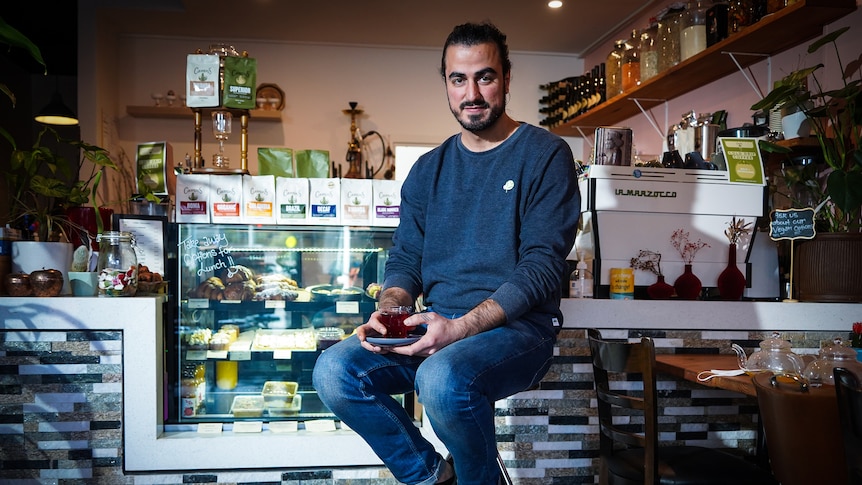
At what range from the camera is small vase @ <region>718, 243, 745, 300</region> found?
2.49 metres

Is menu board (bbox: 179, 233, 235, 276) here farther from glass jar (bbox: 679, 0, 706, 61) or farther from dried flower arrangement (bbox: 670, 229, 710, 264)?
glass jar (bbox: 679, 0, 706, 61)

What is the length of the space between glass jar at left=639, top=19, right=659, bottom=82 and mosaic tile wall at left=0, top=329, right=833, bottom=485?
244 cm

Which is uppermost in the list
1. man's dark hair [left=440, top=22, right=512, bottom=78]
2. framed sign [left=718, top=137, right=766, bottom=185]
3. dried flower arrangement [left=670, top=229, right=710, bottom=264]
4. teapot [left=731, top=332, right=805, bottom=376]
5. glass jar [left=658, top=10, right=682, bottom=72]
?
glass jar [left=658, top=10, right=682, bottom=72]

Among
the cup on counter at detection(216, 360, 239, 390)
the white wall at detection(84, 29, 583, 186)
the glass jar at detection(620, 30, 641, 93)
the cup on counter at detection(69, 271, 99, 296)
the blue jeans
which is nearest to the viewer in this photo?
Answer: the blue jeans

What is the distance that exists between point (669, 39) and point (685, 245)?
2.17 metres

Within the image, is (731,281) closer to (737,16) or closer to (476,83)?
(476,83)

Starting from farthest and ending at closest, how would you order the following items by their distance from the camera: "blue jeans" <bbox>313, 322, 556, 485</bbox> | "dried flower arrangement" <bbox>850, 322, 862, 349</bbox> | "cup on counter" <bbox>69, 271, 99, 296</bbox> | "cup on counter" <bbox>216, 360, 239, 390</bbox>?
"cup on counter" <bbox>216, 360, 239, 390</bbox>, "cup on counter" <bbox>69, 271, 99, 296</bbox>, "dried flower arrangement" <bbox>850, 322, 862, 349</bbox>, "blue jeans" <bbox>313, 322, 556, 485</bbox>

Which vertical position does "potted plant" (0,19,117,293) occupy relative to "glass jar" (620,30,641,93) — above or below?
below

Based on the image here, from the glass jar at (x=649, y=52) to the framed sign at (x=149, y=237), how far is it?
3.24 m

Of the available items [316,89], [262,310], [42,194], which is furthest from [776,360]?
[316,89]

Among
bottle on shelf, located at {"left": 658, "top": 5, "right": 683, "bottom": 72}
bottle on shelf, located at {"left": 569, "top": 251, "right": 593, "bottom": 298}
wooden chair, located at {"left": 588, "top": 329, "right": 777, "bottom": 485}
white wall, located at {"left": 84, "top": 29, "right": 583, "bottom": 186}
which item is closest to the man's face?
wooden chair, located at {"left": 588, "top": 329, "right": 777, "bottom": 485}

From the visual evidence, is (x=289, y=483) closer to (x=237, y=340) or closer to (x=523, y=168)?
(x=237, y=340)

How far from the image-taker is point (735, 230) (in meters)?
2.51

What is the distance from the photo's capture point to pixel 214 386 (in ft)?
8.63
